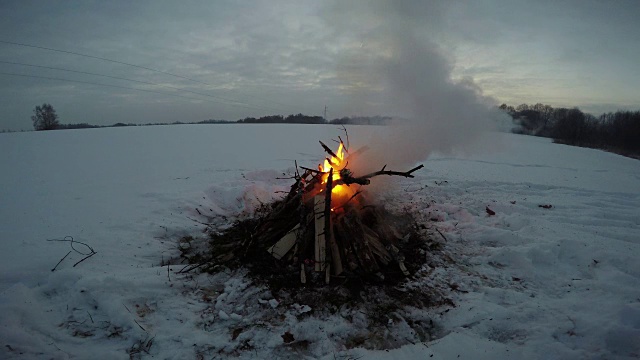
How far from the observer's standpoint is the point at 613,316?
13.6ft

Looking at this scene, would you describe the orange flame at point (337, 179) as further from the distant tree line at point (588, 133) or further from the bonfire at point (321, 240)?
the distant tree line at point (588, 133)

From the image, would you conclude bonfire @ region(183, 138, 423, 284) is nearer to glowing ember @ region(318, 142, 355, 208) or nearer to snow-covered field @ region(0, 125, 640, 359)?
glowing ember @ region(318, 142, 355, 208)

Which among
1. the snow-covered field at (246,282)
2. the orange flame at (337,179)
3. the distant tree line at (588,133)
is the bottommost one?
the snow-covered field at (246,282)

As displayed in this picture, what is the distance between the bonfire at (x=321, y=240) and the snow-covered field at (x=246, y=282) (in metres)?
0.62

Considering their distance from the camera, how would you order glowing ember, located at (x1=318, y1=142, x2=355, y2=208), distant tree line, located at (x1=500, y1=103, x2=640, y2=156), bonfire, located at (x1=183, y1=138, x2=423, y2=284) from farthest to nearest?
distant tree line, located at (x1=500, y1=103, x2=640, y2=156), glowing ember, located at (x1=318, y1=142, x2=355, y2=208), bonfire, located at (x1=183, y1=138, x2=423, y2=284)

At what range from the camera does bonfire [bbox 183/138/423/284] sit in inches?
209

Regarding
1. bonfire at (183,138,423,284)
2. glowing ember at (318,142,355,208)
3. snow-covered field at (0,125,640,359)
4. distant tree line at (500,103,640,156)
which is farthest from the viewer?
distant tree line at (500,103,640,156)

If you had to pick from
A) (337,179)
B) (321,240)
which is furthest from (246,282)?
(337,179)

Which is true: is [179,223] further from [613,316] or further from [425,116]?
[613,316]

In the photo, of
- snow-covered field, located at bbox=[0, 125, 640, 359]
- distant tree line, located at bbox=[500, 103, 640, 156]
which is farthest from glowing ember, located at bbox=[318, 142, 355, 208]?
distant tree line, located at bbox=[500, 103, 640, 156]

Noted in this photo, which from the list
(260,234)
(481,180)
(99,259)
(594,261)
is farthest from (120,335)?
(481,180)

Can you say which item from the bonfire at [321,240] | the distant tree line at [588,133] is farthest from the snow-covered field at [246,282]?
the distant tree line at [588,133]

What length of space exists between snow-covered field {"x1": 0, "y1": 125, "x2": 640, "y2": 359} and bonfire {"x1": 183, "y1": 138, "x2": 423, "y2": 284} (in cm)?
62

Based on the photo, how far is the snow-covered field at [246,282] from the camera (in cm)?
370
